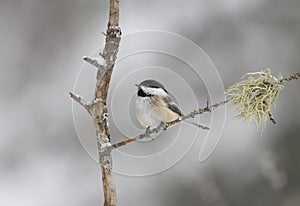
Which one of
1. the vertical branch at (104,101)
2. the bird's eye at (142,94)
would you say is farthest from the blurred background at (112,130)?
the vertical branch at (104,101)

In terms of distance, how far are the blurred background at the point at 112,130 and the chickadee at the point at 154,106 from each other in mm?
1117

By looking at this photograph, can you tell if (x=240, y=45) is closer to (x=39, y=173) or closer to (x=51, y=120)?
(x=51, y=120)

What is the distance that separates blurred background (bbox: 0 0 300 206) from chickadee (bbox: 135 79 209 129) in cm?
112

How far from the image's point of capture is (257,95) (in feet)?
2.03

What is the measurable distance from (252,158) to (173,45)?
68 cm

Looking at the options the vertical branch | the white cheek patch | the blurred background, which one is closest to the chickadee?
the white cheek patch

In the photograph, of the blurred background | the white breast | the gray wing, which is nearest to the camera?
the white breast

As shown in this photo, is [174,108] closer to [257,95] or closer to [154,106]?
[154,106]

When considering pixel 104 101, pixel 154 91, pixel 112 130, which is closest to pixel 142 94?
pixel 154 91

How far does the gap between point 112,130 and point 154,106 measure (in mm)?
1156

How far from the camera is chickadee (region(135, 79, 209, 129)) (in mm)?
1005

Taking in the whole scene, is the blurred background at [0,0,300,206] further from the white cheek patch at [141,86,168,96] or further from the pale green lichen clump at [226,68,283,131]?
the pale green lichen clump at [226,68,283,131]

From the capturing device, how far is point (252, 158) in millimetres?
2473

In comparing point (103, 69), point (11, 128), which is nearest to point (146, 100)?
point (103, 69)
